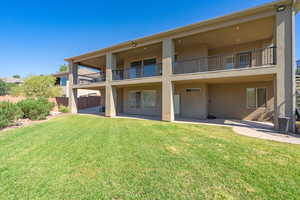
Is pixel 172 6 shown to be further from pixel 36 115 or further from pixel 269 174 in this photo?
pixel 36 115

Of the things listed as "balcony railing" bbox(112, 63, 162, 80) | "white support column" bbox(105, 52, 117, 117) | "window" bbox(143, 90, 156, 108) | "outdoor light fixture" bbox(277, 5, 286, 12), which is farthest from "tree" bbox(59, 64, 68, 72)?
"outdoor light fixture" bbox(277, 5, 286, 12)

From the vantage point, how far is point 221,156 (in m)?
3.84

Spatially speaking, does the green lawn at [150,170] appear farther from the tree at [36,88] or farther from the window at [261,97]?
the tree at [36,88]

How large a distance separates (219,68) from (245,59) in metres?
1.93

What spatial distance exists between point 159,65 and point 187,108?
467 cm

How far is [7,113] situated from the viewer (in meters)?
8.45

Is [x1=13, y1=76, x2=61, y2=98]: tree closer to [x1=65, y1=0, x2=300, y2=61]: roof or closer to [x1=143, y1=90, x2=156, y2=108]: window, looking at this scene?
[x1=65, y1=0, x2=300, y2=61]: roof

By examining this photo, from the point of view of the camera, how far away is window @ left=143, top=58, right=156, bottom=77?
1279 cm

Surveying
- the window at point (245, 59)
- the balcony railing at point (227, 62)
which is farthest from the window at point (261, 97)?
the window at point (245, 59)

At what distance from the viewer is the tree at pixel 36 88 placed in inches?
680

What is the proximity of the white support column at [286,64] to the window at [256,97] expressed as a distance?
3.81 m

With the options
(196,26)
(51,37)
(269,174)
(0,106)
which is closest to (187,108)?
(196,26)

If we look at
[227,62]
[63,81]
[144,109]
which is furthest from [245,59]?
[63,81]

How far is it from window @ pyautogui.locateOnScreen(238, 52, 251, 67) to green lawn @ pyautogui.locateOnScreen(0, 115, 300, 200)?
752 cm
